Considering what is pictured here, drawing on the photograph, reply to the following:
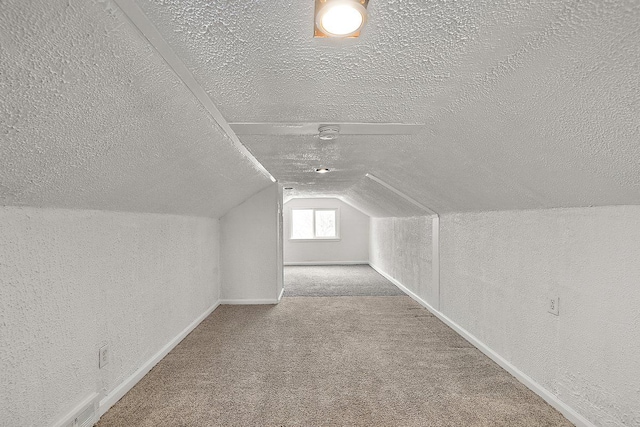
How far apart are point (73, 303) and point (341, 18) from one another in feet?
6.12

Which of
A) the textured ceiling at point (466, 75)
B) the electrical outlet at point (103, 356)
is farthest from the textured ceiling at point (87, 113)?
the electrical outlet at point (103, 356)

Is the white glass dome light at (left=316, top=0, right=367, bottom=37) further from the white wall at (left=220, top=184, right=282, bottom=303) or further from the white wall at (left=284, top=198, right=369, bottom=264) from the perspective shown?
the white wall at (left=284, top=198, right=369, bottom=264)

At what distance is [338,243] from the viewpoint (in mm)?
9086

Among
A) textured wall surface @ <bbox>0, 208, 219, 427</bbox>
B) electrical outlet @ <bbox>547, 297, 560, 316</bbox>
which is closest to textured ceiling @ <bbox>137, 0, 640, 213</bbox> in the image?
electrical outlet @ <bbox>547, 297, 560, 316</bbox>

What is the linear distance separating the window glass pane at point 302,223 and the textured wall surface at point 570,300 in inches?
248

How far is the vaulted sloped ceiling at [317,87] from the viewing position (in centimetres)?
89

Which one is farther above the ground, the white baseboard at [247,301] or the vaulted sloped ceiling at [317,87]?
the vaulted sloped ceiling at [317,87]

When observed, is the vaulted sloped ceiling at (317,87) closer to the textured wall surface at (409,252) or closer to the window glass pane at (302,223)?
the textured wall surface at (409,252)

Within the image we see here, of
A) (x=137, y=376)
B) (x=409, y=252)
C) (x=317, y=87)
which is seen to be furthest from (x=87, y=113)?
(x=409, y=252)

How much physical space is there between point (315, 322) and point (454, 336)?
140cm

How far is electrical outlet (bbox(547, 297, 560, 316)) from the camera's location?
2.12 metres

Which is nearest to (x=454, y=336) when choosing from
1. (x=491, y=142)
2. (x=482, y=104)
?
(x=491, y=142)

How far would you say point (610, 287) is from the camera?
1750 millimetres

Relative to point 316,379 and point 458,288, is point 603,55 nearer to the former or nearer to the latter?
point 316,379
